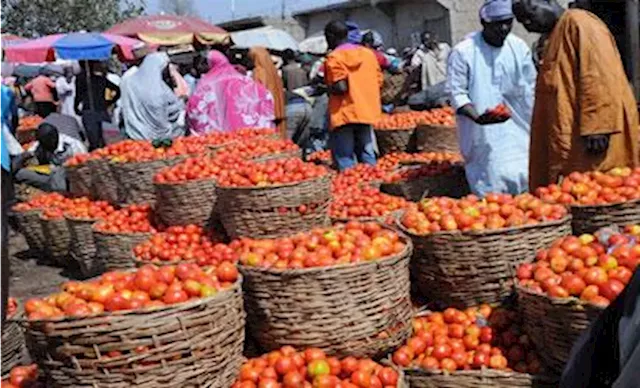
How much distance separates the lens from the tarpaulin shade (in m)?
13.4

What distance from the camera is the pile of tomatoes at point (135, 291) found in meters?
2.67

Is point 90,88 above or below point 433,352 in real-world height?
above

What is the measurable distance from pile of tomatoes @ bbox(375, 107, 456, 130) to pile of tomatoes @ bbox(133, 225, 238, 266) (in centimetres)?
366

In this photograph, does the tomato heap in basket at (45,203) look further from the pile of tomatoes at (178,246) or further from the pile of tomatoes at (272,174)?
the pile of tomatoes at (272,174)

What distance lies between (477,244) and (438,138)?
4566 millimetres

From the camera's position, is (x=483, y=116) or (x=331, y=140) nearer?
(x=483, y=116)

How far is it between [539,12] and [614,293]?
7.81ft

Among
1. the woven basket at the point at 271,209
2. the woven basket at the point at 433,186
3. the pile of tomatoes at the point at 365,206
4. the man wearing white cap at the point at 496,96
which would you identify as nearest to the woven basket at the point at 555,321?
the woven basket at the point at 271,209

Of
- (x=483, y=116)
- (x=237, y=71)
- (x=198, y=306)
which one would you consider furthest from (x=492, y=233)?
(x=237, y=71)

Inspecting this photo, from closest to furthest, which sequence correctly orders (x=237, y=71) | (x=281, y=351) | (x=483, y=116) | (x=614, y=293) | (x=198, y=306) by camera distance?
(x=198, y=306)
(x=614, y=293)
(x=281, y=351)
(x=483, y=116)
(x=237, y=71)

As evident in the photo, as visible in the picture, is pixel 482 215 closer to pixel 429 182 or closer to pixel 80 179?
Result: pixel 429 182

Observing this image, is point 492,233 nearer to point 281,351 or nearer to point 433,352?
point 433,352

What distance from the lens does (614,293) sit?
2.84 metres

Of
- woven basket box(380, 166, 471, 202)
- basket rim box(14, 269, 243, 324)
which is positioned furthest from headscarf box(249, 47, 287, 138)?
basket rim box(14, 269, 243, 324)
